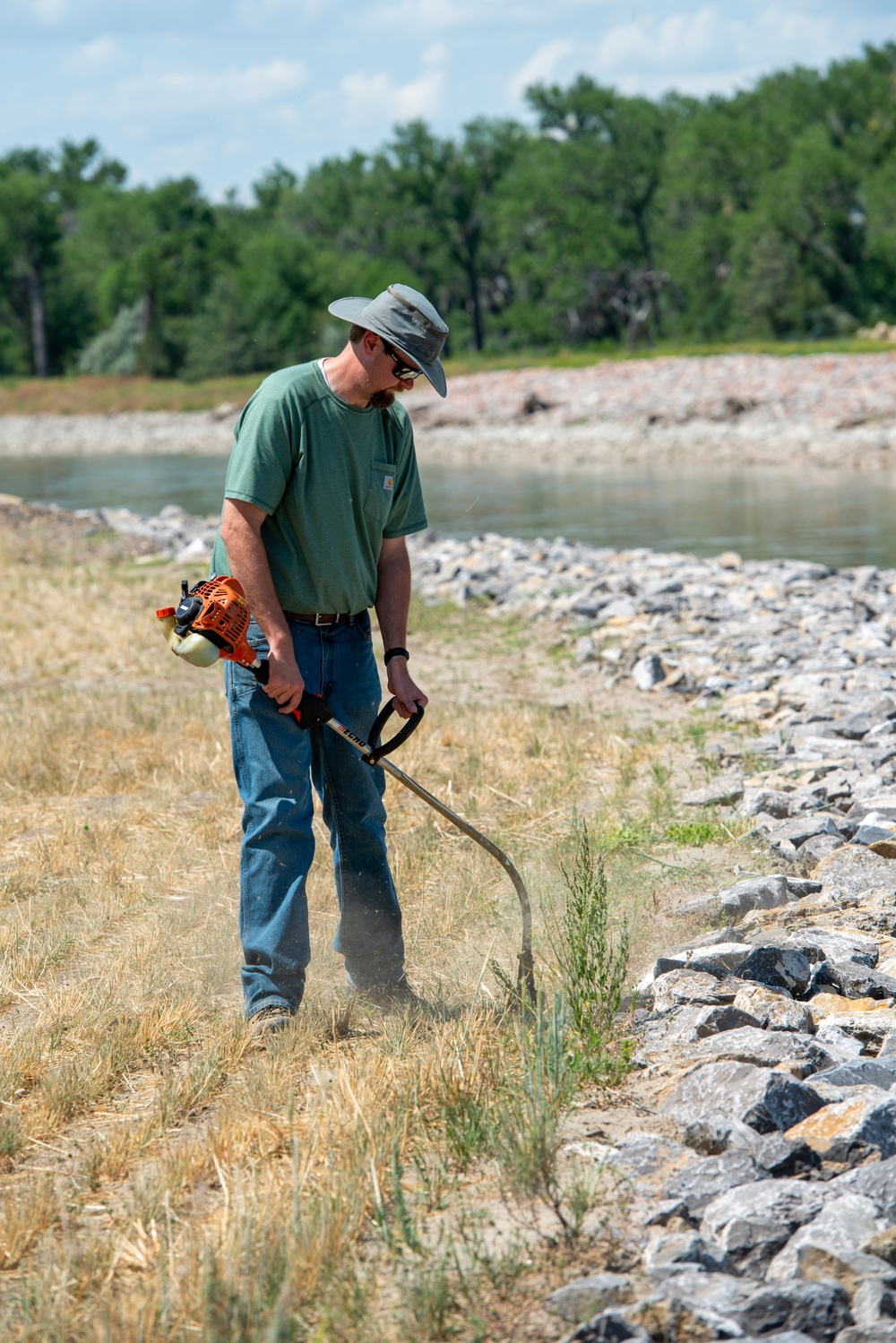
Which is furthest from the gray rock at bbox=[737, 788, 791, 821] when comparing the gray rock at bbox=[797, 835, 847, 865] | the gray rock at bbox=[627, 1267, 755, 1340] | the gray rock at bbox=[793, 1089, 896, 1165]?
the gray rock at bbox=[627, 1267, 755, 1340]

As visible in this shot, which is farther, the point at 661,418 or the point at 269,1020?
the point at 661,418

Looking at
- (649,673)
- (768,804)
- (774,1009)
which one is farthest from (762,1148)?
(649,673)

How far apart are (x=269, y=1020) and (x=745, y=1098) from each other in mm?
1427

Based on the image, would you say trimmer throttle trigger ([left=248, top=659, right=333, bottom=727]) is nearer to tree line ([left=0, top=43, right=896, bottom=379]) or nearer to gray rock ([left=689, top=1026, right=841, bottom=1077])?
gray rock ([left=689, top=1026, right=841, bottom=1077])

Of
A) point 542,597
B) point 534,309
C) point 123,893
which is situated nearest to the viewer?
point 123,893

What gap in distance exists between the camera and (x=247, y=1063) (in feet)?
12.0

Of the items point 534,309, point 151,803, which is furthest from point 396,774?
point 534,309

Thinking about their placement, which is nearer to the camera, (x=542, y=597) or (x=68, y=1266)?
(x=68, y=1266)

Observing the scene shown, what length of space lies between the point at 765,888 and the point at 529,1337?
2477mm

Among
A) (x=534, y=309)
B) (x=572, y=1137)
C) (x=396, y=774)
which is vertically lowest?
(x=572, y=1137)

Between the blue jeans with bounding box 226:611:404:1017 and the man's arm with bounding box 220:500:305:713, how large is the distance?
113 millimetres

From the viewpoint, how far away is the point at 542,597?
38.6 feet

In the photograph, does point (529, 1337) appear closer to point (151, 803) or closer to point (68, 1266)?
point (68, 1266)

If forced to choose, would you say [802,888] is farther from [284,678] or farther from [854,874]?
[284,678]
